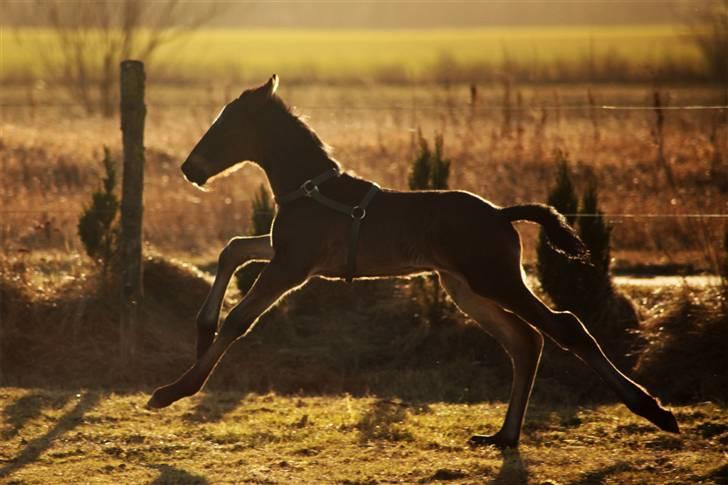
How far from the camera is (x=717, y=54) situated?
26344mm

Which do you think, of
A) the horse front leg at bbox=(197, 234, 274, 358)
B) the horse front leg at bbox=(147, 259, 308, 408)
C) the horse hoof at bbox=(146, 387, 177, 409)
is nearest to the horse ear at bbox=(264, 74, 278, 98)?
the horse front leg at bbox=(197, 234, 274, 358)

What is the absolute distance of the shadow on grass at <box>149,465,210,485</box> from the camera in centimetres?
719

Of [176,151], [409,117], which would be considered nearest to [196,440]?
[176,151]

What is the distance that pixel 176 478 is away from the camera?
7273mm

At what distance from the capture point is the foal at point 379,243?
772cm

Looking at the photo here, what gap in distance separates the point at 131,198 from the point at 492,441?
4.09m

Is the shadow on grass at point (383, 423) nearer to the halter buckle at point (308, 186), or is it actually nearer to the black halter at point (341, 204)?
the black halter at point (341, 204)

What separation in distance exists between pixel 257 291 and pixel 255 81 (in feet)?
124

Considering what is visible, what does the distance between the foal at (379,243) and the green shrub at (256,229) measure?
11.5 ft

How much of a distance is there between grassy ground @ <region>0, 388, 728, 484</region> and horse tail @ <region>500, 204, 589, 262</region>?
1.22m

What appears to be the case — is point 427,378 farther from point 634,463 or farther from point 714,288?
point 634,463

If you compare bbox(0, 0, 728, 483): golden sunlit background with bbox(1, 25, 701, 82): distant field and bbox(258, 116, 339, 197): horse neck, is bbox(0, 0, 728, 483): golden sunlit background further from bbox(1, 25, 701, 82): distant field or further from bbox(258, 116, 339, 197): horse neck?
bbox(1, 25, 701, 82): distant field

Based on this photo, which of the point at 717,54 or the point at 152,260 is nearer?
the point at 152,260

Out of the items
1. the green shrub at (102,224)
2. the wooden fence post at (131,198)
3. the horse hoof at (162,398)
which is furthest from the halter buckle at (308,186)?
the green shrub at (102,224)
